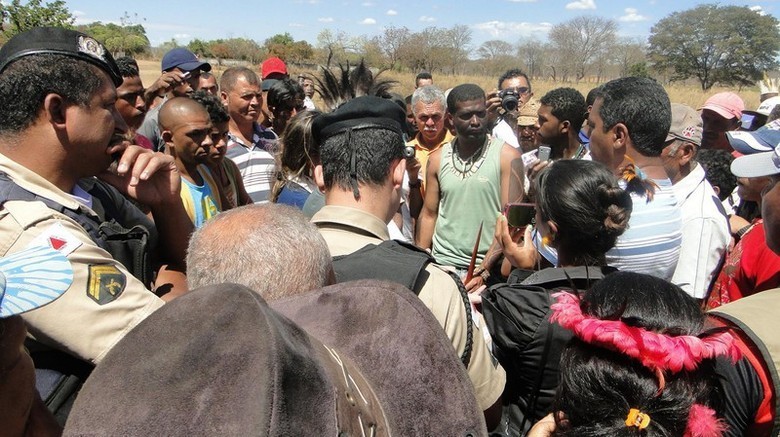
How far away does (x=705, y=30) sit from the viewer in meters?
49.0

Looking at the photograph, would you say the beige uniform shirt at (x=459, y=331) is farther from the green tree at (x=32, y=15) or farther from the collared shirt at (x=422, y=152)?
the green tree at (x=32, y=15)

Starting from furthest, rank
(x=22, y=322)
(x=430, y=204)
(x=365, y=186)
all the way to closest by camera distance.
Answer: (x=430, y=204) < (x=365, y=186) < (x=22, y=322)

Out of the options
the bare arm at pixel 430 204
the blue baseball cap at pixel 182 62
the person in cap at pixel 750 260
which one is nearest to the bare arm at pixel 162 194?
the person in cap at pixel 750 260

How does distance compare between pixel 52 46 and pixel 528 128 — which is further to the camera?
pixel 528 128

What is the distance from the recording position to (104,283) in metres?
1.34

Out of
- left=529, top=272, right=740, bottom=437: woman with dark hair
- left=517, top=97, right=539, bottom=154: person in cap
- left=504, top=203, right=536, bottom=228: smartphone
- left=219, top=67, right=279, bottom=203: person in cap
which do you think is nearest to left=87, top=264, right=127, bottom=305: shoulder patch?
left=529, top=272, right=740, bottom=437: woman with dark hair

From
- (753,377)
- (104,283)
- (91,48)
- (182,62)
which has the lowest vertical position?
(753,377)

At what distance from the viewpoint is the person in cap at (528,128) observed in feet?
17.5

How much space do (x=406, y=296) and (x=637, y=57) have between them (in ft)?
227

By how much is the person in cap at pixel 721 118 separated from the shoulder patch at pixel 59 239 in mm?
4928

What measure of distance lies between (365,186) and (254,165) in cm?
225

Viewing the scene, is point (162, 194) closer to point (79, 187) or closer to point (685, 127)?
point (79, 187)

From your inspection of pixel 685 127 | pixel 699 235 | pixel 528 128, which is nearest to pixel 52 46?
pixel 699 235

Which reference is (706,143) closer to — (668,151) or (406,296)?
(668,151)
